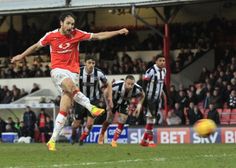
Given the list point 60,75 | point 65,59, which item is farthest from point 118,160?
point 65,59

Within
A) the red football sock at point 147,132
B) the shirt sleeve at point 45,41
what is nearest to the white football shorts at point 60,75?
the shirt sleeve at point 45,41

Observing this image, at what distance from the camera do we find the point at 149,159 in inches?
472

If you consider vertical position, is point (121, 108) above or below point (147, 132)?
above

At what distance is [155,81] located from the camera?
18.5m

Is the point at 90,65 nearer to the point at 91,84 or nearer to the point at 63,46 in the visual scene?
the point at 91,84

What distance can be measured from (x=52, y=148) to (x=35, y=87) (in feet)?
70.6

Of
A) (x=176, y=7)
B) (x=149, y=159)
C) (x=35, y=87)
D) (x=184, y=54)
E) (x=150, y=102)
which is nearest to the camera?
(x=149, y=159)

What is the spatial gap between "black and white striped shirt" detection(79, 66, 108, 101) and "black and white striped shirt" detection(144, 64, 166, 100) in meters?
1.08

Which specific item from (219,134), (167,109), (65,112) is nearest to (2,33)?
(167,109)

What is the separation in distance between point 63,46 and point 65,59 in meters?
0.24

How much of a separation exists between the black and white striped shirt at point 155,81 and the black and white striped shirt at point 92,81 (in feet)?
3.54

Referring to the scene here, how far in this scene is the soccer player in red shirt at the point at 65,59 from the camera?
1398cm

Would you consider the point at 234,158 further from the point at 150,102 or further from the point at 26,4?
the point at 26,4

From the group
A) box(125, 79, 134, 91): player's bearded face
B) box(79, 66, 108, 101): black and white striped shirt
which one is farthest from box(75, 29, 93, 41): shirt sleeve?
box(125, 79, 134, 91): player's bearded face
